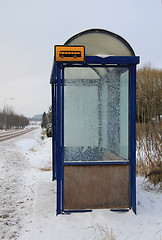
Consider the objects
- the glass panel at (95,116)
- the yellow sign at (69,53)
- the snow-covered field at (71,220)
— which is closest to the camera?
the snow-covered field at (71,220)

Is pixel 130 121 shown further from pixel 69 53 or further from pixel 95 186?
pixel 69 53

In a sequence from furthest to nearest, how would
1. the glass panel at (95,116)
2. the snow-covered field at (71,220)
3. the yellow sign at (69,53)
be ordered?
1. the glass panel at (95,116)
2. the yellow sign at (69,53)
3. the snow-covered field at (71,220)

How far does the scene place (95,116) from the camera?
14.0ft

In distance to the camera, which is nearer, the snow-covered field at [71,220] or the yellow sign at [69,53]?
the snow-covered field at [71,220]

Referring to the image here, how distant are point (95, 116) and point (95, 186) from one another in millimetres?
1098

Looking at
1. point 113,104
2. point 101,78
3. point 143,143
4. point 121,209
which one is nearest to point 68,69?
point 101,78

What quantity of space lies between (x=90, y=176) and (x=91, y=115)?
0.97 metres

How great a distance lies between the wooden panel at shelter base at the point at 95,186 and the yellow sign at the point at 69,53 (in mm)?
1583

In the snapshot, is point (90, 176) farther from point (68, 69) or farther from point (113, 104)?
point (68, 69)

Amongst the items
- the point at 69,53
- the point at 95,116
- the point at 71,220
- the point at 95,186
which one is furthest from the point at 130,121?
the point at 71,220

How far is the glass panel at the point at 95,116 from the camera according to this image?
13.5ft

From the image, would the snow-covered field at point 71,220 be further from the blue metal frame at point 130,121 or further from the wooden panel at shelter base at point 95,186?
the blue metal frame at point 130,121

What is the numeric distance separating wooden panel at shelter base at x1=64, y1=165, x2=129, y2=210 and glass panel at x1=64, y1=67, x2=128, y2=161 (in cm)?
23

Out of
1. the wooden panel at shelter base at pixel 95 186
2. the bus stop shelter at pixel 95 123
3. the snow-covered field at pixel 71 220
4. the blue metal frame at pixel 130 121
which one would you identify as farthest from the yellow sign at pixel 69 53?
the snow-covered field at pixel 71 220
